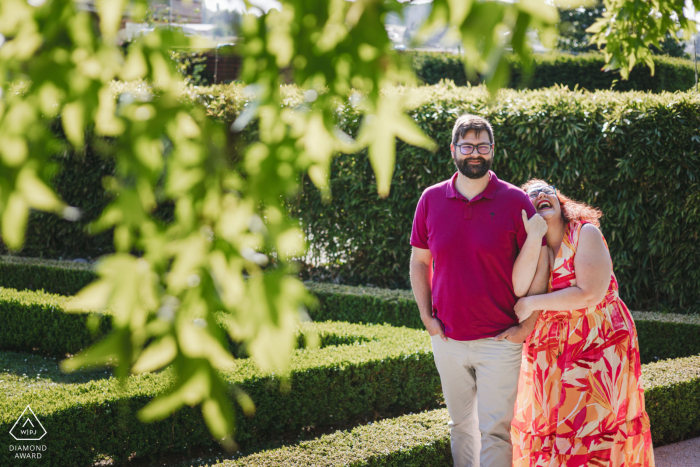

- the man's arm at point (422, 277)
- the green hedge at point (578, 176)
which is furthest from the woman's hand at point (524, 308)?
the green hedge at point (578, 176)

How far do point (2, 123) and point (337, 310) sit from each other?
5918 millimetres

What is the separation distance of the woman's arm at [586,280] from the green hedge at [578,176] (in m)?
4.36

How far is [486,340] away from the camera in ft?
9.30

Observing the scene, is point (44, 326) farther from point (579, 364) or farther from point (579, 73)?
point (579, 73)

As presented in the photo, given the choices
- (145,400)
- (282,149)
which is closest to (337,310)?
(145,400)

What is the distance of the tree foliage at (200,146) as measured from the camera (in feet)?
3.36

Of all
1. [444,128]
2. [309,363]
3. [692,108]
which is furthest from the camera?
[444,128]

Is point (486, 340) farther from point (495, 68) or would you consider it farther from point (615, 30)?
point (615, 30)

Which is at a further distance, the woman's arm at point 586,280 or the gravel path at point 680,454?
the gravel path at point 680,454

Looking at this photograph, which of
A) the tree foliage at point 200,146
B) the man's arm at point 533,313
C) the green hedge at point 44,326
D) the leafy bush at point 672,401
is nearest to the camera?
the tree foliage at point 200,146

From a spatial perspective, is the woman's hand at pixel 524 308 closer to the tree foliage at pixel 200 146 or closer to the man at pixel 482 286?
the man at pixel 482 286

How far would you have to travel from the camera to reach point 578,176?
709 cm

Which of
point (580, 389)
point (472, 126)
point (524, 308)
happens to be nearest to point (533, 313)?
point (524, 308)

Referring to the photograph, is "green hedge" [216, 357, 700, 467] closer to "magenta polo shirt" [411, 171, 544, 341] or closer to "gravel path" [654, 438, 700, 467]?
"gravel path" [654, 438, 700, 467]
